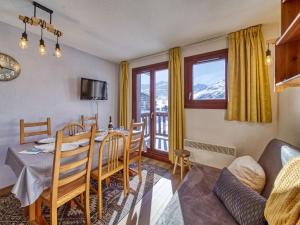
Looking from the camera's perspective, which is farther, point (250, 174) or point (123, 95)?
point (123, 95)

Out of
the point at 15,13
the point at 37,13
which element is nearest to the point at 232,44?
the point at 37,13

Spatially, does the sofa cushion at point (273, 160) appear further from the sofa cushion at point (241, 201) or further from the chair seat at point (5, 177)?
the chair seat at point (5, 177)

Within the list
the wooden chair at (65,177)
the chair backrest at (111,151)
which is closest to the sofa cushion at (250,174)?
the chair backrest at (111,151)

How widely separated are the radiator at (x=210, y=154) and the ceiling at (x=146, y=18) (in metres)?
1.83

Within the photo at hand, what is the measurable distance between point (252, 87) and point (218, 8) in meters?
1.16

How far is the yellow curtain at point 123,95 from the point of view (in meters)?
3.69

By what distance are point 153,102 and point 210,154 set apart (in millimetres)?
1624

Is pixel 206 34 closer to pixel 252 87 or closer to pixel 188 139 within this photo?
pixel 252 87

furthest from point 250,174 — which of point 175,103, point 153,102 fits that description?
point 153,102

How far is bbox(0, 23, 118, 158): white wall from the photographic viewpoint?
6.97 feet

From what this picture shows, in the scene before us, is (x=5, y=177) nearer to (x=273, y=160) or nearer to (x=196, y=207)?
(x=196, y=207)

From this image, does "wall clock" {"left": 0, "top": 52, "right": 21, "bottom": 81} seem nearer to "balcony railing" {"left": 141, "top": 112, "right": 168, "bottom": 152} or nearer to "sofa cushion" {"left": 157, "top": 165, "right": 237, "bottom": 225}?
"balcony railing" {"left": 141, "top": 112, "right": 168, "bottom": 152}

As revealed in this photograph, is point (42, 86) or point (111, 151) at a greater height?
point (42, 86)

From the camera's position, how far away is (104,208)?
1.74 m
